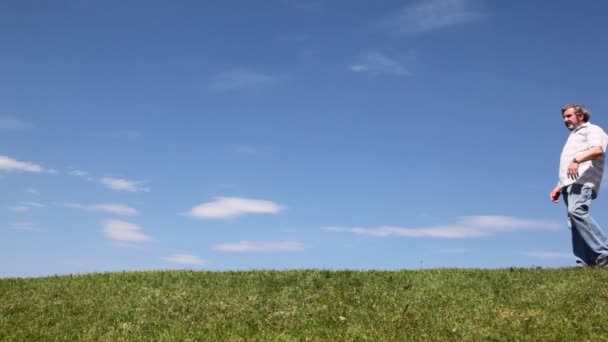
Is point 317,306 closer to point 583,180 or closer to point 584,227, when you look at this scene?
point 584,227

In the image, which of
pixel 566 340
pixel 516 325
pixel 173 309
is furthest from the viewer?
pixel 173 309

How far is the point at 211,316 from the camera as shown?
14.2m

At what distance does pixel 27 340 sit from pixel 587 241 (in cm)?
1336

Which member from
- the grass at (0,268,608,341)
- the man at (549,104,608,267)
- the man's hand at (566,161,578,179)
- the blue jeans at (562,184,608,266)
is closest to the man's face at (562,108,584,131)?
the man at (549,104,608,267)

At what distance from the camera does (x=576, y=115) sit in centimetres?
1738

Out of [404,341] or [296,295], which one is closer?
[404,341]

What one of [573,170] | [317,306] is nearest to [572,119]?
[573,170]

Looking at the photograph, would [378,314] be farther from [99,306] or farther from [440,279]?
[99,306]

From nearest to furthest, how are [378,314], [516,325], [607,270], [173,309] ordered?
[516,325] < [378,314] < [173,309] < [607,270]

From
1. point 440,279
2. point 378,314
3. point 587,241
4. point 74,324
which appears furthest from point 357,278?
point 74,324

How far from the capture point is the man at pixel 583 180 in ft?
54.6

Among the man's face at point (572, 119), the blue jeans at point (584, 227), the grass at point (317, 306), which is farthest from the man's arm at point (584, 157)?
the grass at point (317, 306)

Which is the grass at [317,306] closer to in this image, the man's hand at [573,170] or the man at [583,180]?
the man at [583,180]

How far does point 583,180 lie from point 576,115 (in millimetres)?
1779
